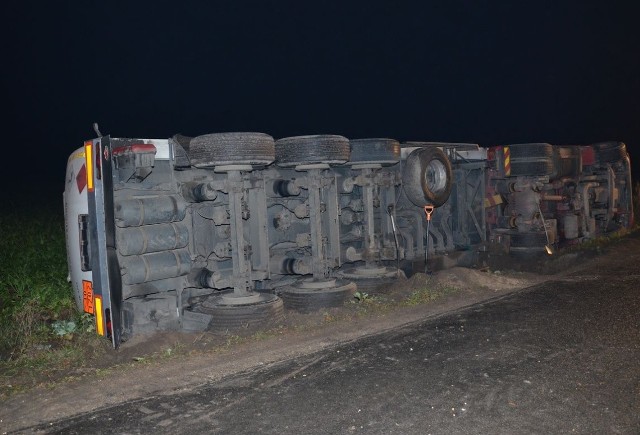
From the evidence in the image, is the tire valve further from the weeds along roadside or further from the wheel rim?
the weeds along roadside

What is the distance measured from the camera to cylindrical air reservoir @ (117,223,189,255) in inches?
245

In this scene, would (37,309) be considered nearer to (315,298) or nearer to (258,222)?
(258,222)

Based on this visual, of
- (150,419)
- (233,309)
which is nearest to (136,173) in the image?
(233,309)

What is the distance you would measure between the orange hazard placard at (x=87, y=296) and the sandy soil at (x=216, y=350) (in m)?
0.52

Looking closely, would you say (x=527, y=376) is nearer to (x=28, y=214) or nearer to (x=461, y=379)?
(x=461, y=379)

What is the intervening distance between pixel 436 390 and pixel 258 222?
11.5 feet

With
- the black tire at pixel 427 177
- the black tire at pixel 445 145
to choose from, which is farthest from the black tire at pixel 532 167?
the black tire at pixel 427 177

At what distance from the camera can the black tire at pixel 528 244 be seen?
1099 cm

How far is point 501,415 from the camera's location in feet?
13.4

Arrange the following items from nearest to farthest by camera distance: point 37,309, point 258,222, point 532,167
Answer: point 258,222, point 37,309, point 532,167

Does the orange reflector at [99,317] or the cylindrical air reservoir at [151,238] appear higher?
the cylindrical air reservoir at [151,238]

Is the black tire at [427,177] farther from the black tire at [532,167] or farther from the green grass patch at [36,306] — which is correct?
the green grass patch at [36,306]

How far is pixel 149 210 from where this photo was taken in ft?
21.1

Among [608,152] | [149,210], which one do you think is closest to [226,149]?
[149,210]
